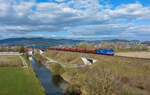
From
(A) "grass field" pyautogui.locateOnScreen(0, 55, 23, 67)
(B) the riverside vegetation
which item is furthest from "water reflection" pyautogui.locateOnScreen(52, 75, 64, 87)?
(A) "grass field" pyautogui.locateOnScreen(0, 55, 23, 67)

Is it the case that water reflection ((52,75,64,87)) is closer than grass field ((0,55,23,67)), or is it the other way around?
water reflection ((52,75,64,87))

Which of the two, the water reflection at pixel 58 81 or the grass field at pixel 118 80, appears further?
the water reflection at pixel 58 81

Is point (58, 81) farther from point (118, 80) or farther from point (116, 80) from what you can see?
point (116, 80)

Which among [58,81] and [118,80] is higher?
[118,80]

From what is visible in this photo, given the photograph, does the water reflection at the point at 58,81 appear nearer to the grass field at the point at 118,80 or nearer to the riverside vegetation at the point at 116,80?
the riverside vegetation at the point at 116,80

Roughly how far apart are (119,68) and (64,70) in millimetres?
18898

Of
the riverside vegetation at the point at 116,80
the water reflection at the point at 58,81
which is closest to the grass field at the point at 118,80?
the riverside vegetation at the point at 116,80

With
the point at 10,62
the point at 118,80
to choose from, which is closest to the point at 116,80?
the point at 118,80

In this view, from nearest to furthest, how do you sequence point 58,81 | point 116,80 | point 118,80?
point 116,80
point 118,80
point 58,81

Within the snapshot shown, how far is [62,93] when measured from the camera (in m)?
31.5

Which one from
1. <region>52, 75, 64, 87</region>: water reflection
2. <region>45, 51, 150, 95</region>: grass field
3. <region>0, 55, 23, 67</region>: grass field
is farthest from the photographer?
<region>0, 55, 23, 67</region>: grass field

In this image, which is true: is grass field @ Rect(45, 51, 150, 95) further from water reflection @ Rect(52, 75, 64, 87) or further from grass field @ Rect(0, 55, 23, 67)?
grass field @ Rect(0, 55, 23, 67)

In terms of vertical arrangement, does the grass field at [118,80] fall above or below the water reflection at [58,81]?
above

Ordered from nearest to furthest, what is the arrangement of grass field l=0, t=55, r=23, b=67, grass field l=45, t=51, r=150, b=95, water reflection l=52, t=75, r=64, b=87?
1. grass field l=45, t=51, r=150, b=95
2. water reflection l=52, t=75, r=64, b=87
3. grass field l=0, t=55, r=23, b=67
